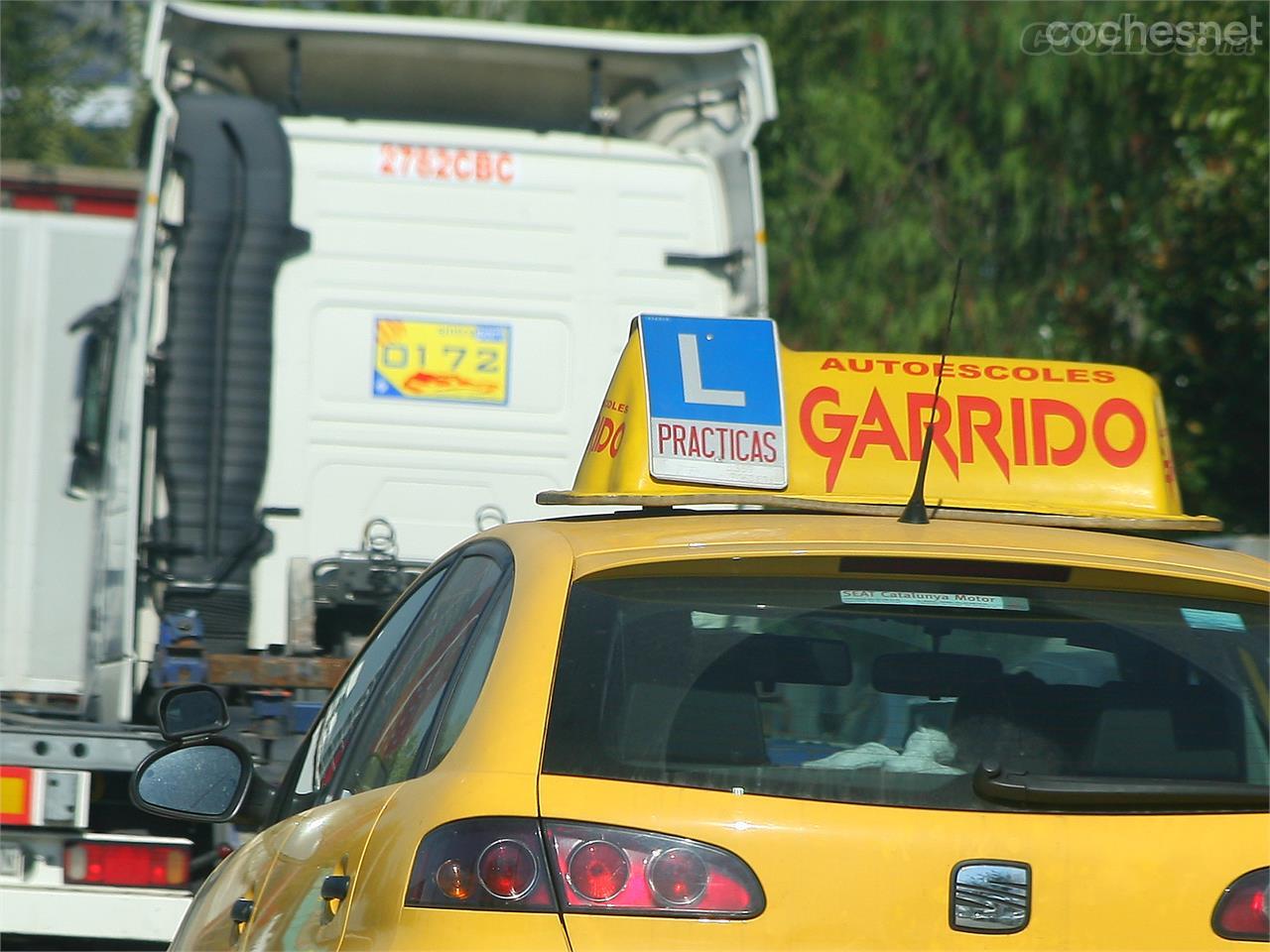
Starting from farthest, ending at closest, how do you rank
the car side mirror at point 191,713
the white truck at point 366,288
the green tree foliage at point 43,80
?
the green tree foliage at point 43,80 → the white truck at point 366,288 → the car side mirror at point 191,713

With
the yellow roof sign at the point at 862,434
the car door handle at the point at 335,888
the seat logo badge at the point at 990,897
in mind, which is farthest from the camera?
the yellow roof sign at the point at 862,434

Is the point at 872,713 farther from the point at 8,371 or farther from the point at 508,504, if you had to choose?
the point at 8,371

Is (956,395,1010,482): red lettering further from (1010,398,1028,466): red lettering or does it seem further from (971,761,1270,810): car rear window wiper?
(971,761,1270,810): car rear window wiper

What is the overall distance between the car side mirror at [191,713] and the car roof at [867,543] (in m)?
0.97

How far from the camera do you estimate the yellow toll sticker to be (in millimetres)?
7219

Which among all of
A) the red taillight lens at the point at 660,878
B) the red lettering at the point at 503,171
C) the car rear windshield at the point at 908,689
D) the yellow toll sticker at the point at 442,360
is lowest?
the red taillight lens at the point at 660,878

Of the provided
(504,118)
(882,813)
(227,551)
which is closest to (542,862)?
(882,813)

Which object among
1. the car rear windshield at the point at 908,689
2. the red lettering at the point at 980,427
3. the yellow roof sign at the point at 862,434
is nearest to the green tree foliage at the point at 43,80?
the yellow roof sign at the point at 862,434

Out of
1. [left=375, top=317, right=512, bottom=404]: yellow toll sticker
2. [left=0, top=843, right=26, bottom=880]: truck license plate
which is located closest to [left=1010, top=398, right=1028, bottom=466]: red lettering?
[left=0, top=843, right=26, bottom=880]: truck license plate

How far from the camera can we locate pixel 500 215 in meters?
7.44

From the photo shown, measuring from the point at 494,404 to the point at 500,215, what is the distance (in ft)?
2.65

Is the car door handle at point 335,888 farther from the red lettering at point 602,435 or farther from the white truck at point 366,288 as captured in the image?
the white truck at point 366,288

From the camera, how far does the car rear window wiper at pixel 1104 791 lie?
7.67 feet

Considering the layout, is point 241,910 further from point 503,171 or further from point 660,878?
point 503,171
